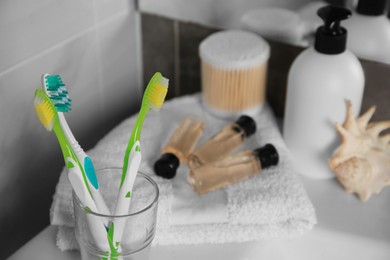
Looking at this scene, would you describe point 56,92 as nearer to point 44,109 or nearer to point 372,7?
point 44,109

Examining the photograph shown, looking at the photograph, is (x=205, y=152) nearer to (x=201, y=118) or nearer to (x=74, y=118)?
(x=201, y=118)

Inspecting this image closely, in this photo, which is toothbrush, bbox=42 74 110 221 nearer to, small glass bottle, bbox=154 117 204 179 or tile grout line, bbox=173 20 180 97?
small glass bottle, bbox=154 117 204 179

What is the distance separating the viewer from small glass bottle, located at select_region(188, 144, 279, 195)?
759 mm

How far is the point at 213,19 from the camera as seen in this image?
947 millimetres

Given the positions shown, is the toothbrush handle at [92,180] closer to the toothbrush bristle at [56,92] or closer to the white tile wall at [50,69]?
the toothbrush bristle at [56,92]

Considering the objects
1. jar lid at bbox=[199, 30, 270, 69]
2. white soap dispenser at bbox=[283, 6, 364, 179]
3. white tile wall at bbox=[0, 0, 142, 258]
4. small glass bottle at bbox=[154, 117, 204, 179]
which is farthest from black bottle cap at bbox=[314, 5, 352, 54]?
white tile wall at bbox=[0, 0, 142, 258]

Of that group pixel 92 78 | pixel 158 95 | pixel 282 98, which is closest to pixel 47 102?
pixel 158 95

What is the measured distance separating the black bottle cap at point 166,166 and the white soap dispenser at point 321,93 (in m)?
0.19

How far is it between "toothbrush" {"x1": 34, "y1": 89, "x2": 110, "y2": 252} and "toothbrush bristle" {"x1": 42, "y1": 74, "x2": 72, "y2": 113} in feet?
0.07

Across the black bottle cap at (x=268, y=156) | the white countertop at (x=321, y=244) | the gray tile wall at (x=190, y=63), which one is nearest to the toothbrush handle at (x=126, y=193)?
the white countertop at (x=321, y=244)

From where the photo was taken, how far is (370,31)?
835 millimetres

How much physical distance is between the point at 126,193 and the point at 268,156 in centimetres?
24

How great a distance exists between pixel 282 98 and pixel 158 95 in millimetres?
411

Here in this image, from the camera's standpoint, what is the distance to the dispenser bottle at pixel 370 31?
83 centimetres
